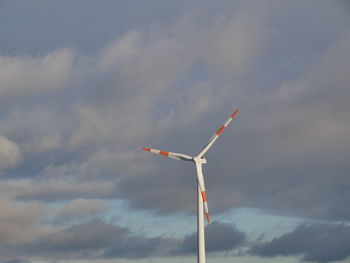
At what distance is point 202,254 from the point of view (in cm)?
13962

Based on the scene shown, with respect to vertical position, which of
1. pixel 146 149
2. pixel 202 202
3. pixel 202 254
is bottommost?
pixel 202 254

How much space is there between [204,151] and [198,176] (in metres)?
6.76

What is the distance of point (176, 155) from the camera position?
147m

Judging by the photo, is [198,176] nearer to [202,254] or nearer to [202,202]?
[202,202]

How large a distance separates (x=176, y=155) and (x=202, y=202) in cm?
1257

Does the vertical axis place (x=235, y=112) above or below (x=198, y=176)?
above

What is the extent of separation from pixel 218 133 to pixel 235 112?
595 centimetres

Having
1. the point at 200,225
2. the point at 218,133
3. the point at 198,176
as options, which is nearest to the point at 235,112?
the point at 218,133

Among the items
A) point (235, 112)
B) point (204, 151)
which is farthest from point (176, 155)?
point (235, 112)

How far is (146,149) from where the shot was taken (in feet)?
465

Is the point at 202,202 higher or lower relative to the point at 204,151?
lower

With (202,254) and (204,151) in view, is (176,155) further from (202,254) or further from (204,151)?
(202,254)

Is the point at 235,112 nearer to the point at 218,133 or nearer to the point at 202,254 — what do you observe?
the point at 218,133

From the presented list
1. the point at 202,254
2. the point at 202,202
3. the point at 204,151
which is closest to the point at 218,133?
the point at 204,151
